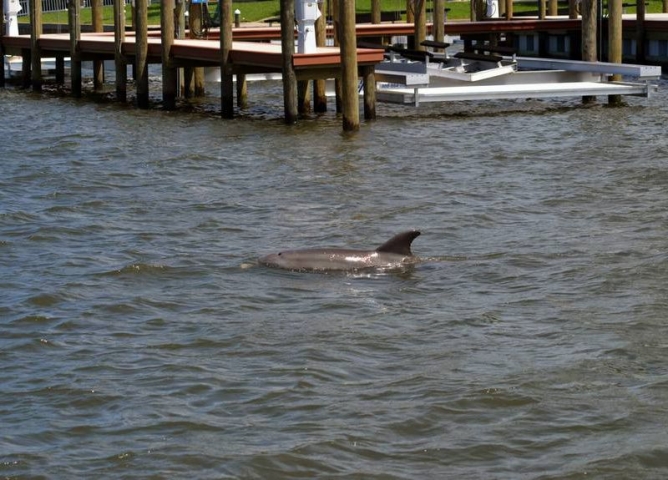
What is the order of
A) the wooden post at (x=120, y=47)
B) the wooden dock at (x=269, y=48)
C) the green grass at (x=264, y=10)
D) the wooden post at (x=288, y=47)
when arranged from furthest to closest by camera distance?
the green grass at (x=264, y=10) < the wooden post at (x=120, y=47) < the wooden dock at (x=269, y=48) < the wooden post at (x=288, y=47)

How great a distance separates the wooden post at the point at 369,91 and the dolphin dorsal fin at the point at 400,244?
426 inches

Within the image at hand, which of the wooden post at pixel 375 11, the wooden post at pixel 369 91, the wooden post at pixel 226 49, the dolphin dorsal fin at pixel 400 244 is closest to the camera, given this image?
the dolphin dorsal fin at pixel 400 244

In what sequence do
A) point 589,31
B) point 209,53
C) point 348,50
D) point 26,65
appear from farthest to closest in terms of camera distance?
point 26,65, point 589,31, point 209,53, point 348,50

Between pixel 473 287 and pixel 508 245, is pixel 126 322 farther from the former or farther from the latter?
pixel 508 245

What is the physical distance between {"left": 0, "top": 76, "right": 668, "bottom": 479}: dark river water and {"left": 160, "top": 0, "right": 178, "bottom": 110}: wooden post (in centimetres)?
616

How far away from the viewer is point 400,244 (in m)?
12.3

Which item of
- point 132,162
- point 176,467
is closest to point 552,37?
point 132,162

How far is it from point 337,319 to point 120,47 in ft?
60.1

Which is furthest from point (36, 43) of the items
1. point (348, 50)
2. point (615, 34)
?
point (615, 34)

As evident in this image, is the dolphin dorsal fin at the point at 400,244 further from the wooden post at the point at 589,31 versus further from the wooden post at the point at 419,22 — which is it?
the wooden post at the point at 419,22

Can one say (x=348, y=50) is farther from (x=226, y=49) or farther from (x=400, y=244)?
(x=400, y=244)

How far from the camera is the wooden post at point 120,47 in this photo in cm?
2747

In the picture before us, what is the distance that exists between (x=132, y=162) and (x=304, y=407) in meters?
11.5

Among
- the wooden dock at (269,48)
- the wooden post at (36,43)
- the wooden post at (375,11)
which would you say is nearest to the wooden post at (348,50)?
the wooden dock at (269,48)
